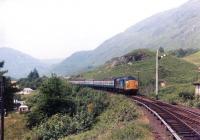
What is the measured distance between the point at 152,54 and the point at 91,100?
4493 inches

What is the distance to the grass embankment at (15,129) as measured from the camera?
60656 millimetres

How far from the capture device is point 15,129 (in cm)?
6462

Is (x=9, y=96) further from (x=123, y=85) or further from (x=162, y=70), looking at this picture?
(x=162, y=70)

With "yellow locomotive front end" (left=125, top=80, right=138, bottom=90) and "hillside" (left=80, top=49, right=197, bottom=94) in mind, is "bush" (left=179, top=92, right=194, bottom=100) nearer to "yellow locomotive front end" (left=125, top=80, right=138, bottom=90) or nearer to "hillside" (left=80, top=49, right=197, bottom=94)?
"yellow locomotive front end" (left=125, top=80, right=138, bottom=90)

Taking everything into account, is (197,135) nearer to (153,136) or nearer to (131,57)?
(153,136)

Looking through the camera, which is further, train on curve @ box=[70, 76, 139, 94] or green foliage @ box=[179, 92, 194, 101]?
train on curve @ box=[70, 76, 139, 94]

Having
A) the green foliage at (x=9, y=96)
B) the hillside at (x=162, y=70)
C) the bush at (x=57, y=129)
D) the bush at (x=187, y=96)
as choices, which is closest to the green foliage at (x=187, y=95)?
the bush at (x=187, y=96)

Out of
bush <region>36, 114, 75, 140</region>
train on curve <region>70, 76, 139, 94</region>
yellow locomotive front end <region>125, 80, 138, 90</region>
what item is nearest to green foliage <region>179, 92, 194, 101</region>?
yellow locomotive front end <region>125, 80, 138, 90</region>

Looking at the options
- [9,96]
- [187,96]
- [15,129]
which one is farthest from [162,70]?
[15,129]

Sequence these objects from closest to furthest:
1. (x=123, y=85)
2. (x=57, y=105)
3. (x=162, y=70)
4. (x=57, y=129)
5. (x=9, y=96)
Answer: (x=57, y=129), (x=57, y=105), (x=123, y=85), (x=9, y=96), (x=162, y=70)

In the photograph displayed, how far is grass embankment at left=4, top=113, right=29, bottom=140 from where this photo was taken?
60656 mm

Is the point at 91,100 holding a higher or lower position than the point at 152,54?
lower

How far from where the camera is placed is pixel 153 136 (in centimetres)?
2553

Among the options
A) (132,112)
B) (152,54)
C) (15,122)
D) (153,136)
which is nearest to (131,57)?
(152,54)
